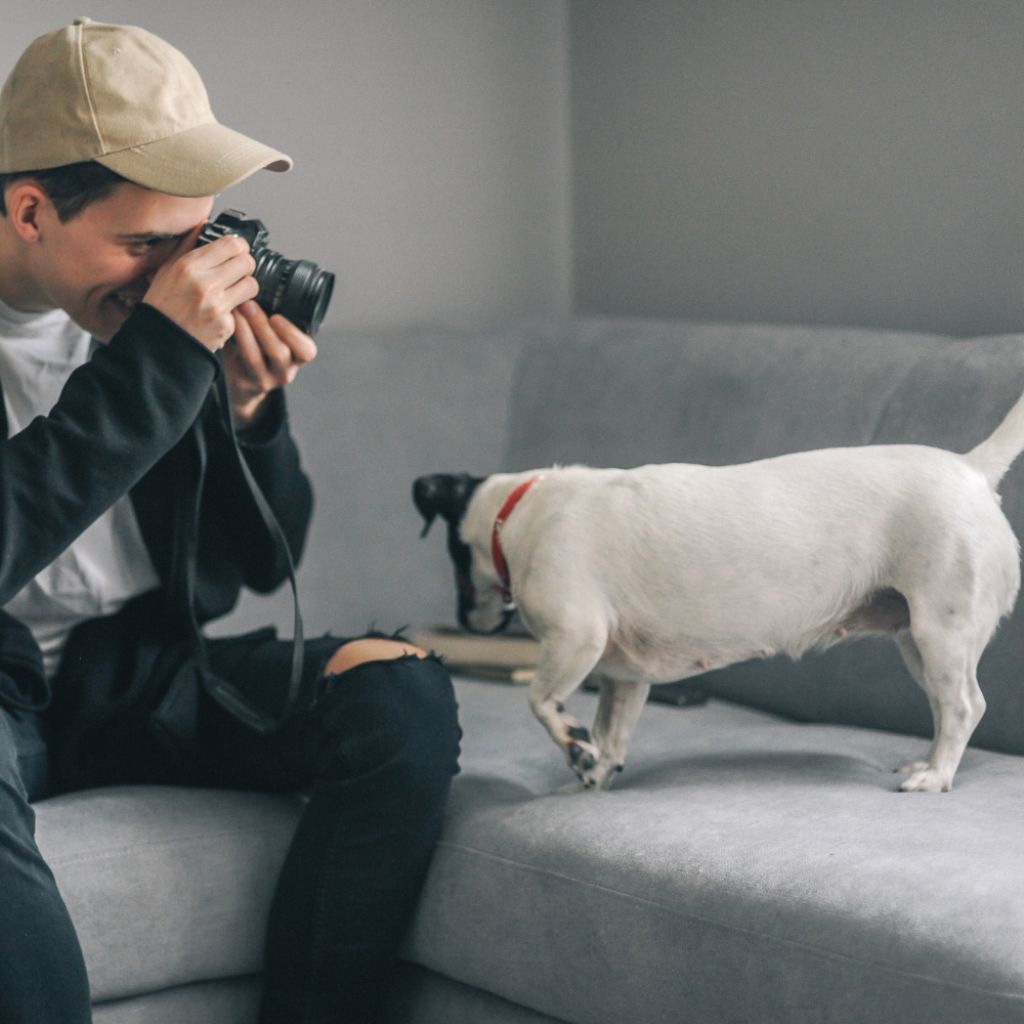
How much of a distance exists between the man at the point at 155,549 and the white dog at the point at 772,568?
19cm

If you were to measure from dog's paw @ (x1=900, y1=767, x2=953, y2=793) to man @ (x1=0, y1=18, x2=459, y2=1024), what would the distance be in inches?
19.5

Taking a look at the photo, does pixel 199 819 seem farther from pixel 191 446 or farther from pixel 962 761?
pixel 962 761

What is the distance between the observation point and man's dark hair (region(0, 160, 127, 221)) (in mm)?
1494

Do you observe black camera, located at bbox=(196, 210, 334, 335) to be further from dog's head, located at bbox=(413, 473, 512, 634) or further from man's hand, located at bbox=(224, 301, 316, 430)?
dog's head, located at bbox=(413, 473, 512, 634)

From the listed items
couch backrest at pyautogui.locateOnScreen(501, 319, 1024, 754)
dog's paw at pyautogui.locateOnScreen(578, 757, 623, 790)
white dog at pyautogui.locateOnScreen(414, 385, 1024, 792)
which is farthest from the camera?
couch backrest at pyautogui.locateOnScreen(501, 319, 1024, 754)

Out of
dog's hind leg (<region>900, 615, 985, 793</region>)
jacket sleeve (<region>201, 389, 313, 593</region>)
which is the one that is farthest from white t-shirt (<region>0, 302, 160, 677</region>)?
dog's hind leg (<region>900, 615, 985, 793</region>)

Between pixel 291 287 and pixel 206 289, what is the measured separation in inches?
5.2

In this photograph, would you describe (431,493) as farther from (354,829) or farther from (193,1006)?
(193,1006)

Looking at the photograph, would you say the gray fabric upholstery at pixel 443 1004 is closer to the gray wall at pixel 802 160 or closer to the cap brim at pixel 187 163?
the cap brim at pixel 187 163

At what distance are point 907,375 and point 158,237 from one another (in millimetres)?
1008

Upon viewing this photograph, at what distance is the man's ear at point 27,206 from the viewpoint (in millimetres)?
1519

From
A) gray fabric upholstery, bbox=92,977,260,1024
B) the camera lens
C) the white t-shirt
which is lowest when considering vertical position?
gray fabric upholstery, bbox=92,977,260,1024

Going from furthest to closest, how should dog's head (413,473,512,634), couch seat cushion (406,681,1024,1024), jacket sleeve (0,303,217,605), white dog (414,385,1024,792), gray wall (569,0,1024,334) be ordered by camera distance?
1. gray wall (569,0,1024,334)
2. dog's head (413,473,512,634)
3. white dog (414,385,1024,792)
4. jacket sleeve (0,303,217,605)
5. couch seat cushion (406,681,1024,1024)

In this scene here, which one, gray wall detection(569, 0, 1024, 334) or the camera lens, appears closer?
the camera lens
